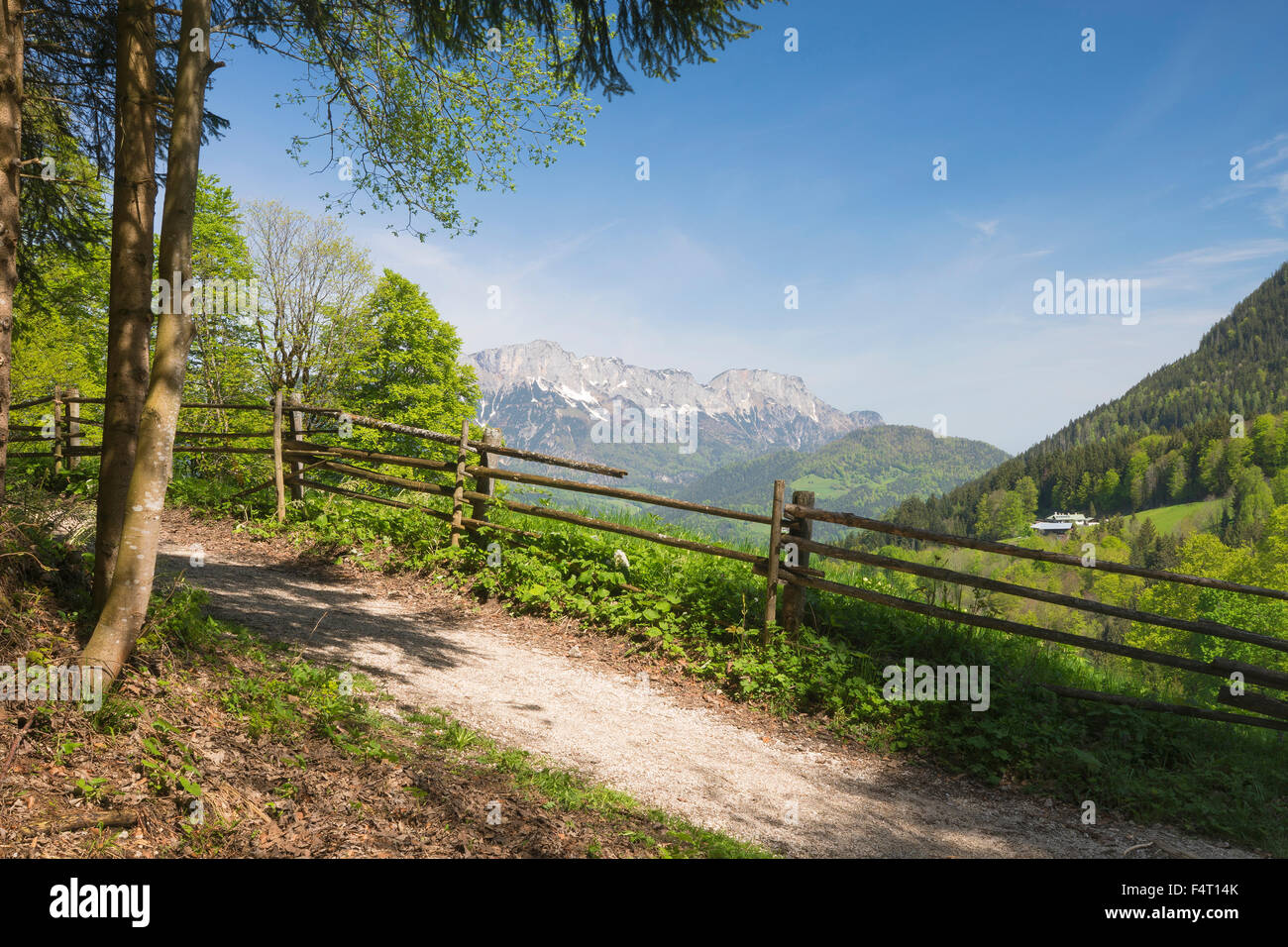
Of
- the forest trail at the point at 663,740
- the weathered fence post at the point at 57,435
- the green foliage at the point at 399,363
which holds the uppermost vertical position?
the green foliage at the point at 399,363

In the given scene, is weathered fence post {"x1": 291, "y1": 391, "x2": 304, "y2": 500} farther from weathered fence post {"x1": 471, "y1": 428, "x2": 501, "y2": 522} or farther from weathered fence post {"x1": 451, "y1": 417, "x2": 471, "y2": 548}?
weathered fence post {"x1": 471, "y1": 428, "x2": 501, "y2": 522}

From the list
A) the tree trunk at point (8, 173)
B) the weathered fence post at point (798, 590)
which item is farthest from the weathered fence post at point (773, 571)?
the tree trunk at point (8, 173)

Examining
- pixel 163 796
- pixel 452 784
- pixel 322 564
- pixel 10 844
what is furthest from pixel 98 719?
pixel 322 564

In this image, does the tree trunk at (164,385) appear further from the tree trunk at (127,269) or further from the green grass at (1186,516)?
the green grass at (1186,516)

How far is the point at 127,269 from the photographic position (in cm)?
376

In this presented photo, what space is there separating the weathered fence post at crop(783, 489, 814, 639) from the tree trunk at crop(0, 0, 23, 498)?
584cm

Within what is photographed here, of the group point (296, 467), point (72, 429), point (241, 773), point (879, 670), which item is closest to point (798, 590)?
point (879, 670)

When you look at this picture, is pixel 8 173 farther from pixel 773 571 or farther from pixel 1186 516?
pixel 1186 516

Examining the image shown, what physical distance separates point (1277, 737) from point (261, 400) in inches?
1109

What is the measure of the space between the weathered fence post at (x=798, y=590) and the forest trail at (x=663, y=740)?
1.08m

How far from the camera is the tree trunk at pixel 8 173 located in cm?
354

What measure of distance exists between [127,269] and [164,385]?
90 cm
